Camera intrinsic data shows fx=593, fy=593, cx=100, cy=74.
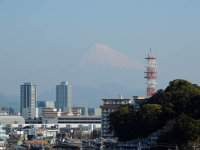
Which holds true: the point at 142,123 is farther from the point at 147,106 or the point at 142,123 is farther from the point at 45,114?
the point at 45,114

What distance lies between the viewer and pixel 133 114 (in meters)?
71.1

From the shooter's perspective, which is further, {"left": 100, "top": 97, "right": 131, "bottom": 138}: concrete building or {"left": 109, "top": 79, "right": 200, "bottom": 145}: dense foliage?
{"left": 100, "top": 97, "right": 131, "bottom": 138}: concrete building

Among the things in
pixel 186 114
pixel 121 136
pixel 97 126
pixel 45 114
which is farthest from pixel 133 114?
pixel 45 114

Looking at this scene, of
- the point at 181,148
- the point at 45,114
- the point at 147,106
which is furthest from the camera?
the point at 45,114

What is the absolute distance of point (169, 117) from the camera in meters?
67.0

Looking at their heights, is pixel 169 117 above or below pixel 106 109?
below

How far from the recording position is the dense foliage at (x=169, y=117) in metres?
61.4

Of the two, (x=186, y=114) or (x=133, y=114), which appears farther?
(x=133, y=114)

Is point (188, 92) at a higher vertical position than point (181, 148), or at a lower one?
higher

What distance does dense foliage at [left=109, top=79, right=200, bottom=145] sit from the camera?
201 ft

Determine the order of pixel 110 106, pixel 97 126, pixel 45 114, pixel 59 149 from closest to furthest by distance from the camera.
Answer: pixel 59 149, pixel 110 106, pixel 97 126, pixel 45 114

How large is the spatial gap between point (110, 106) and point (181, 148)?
109 feet

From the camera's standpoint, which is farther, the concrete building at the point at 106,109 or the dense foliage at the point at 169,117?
the concrete building at the point at 106,109

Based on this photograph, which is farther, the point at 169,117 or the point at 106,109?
the point at 106,109
